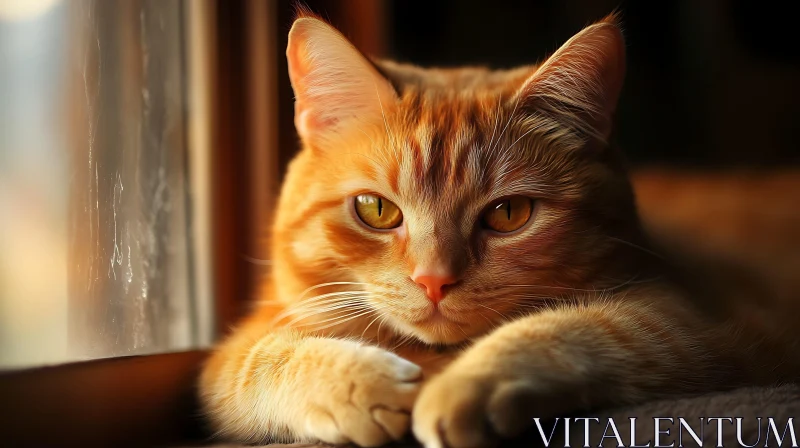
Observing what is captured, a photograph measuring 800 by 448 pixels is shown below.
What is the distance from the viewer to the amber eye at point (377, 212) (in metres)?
1.13

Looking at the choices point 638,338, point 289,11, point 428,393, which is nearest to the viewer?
point 428,393

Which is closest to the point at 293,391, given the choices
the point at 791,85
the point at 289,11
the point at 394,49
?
the point at 289,11

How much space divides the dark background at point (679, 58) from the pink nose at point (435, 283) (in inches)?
37.5

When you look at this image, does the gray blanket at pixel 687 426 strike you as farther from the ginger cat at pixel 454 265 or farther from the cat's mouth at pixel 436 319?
the cat's mouth at pixel 436 319

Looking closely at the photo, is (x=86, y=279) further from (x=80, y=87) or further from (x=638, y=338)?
(x=638, y=338)

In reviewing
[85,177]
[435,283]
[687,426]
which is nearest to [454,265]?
[435,283]

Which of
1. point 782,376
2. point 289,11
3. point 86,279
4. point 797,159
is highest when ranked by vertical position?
point 289,11

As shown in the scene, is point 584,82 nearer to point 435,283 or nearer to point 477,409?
point 435,283

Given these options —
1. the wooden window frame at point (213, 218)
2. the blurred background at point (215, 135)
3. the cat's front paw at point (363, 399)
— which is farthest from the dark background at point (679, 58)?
the cat's front paw at point (363, 399)

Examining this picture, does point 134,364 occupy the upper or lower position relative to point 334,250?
lower

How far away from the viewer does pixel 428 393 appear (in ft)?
2.67

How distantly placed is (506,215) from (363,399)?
0.40m

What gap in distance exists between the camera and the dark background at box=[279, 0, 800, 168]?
6.15 ft

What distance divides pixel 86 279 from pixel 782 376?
44.7 inches
